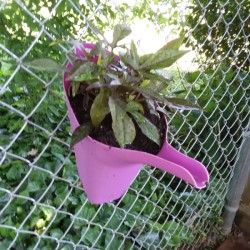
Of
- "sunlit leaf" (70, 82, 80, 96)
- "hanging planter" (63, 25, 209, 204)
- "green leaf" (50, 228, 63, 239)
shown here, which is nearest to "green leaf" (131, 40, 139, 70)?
"hanging planter" (63, 25, 209, 204)

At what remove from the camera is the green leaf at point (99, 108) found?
0.60 metres

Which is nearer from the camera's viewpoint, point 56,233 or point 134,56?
point 134,56

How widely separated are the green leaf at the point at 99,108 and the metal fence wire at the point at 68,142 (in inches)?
5.3

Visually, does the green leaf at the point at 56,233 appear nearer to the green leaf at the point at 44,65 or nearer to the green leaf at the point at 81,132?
the green leaf at the point at 81,132

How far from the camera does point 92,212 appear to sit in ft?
3.65

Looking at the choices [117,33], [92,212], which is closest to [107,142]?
[117,33]

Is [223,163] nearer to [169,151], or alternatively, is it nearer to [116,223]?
[116,223]

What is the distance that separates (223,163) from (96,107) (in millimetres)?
1130

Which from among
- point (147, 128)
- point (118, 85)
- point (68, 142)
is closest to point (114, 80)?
point (118, 85)

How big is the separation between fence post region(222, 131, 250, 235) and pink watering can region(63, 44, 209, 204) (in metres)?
0.94

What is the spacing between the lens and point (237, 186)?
161 cm

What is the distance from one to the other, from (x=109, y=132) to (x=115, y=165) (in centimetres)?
7

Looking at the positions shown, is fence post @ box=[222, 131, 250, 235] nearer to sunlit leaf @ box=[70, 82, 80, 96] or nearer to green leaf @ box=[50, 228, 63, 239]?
green leaf @ box=[50, 228, 63, 239]

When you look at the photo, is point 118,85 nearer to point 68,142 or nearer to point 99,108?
point 99,108
